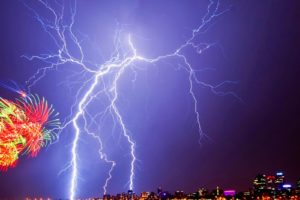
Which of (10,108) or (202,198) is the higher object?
(202,198)

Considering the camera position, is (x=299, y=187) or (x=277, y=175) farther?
(x=277, y=175)

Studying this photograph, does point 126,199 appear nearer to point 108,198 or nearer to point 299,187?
point 108,198

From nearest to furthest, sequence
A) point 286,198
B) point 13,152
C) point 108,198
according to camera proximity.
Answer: point 13,152 → point 286,198 → point 108,198

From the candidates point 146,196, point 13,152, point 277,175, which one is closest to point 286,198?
point 277,175

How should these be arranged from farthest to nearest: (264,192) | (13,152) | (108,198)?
(264,192)
(108,198)
(13,152)

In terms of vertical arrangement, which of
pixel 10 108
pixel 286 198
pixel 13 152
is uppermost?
pixel 286 198

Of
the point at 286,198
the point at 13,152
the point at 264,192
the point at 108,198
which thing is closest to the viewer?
the point at 13,152

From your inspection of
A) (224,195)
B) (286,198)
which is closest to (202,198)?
(224,195)

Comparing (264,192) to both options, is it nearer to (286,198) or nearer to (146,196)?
(286,198)

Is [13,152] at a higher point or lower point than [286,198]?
lower
